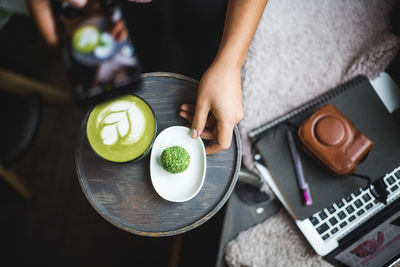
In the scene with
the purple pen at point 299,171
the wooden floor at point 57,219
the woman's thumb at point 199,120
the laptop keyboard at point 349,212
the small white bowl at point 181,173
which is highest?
the woman's thumb at point 199,120

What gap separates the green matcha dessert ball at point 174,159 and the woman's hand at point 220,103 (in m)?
0.07

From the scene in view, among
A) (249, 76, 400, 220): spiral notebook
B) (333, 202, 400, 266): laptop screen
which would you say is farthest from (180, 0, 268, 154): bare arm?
(333, 202, 400, 266): laptop screen

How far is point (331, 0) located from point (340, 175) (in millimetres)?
750

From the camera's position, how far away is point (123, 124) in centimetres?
77

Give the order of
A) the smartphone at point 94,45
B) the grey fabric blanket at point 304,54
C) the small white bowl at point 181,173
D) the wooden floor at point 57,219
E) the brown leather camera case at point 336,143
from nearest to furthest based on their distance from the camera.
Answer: the smartphone at point 94,45 < the small white bowl at point 181,173 < the brown leather camera case at point 336,143 < the grey fabric blanket at point 304,54 < the wooden floor at point 57,219

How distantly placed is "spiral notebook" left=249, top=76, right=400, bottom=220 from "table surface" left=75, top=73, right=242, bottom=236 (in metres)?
0.20

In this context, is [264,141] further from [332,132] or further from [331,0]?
[331,0]

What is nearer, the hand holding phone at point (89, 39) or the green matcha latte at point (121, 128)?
the hand holding phone at point (89, 39)

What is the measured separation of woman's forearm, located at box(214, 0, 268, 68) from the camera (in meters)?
0.80

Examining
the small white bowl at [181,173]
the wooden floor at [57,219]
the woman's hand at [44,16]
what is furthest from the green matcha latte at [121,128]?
the wooden floor at [57,219]

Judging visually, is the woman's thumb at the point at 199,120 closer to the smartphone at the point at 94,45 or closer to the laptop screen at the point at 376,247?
the smartphone at the point at 94,45

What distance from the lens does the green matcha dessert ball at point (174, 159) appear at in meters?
0.72

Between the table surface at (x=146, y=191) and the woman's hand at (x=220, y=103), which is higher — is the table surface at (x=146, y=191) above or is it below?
below

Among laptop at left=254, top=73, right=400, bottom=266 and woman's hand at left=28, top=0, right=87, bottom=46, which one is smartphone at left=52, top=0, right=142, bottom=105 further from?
laptop at left=254, top=73, right=400, bottom=266
